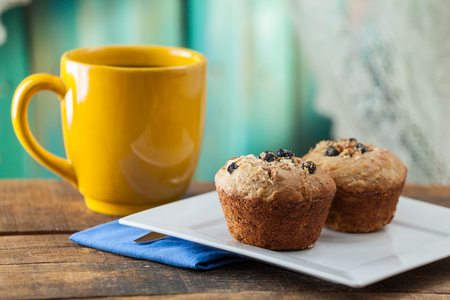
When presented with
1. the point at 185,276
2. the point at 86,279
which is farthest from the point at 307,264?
the point at 86,279

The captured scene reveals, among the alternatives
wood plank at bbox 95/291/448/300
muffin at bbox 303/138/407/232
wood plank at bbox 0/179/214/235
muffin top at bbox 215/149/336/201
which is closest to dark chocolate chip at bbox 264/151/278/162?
muffin top at bbox 215/149/336/201

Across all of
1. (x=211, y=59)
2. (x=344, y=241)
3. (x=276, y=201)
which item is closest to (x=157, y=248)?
(x=276, y=201)

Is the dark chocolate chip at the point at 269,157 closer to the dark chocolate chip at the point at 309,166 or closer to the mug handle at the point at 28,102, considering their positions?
the dark chocolate chip at the point at 309,166

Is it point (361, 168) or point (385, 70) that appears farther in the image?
point (385, 70)

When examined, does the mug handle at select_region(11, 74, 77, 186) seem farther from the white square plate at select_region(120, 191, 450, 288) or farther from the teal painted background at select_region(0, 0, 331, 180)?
the teal painted background at select_region(0, 0, 331, 180)

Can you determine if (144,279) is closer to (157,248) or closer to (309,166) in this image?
(157,248)

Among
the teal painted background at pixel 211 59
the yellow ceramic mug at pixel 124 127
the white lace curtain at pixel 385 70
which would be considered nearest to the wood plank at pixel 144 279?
the yellow ceramic mug at pixel 124 127
